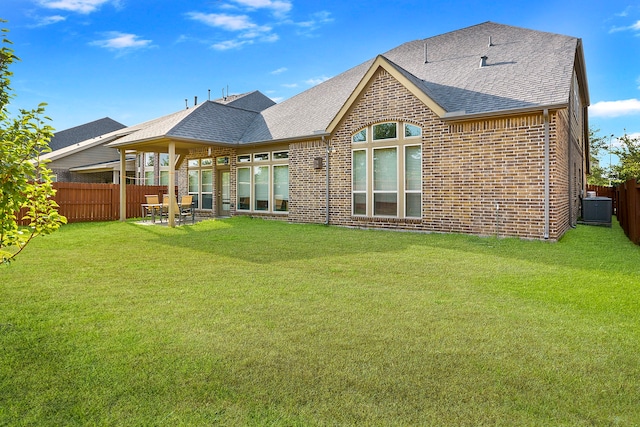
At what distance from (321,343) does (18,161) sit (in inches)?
119

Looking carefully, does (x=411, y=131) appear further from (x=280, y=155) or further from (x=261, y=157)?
(x=261, y=157)

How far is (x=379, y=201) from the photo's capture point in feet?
40.6

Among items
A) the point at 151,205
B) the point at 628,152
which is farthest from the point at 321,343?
the point at 628,152

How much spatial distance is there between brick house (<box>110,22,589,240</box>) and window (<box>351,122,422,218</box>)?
0.11ft

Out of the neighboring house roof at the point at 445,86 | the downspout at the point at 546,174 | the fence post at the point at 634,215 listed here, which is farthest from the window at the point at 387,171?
the fence post at the point at 634,215

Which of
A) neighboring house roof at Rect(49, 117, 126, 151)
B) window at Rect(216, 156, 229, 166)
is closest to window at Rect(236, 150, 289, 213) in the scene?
window at Rect(216, 156, 229, 166)

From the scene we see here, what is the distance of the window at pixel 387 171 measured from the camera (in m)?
11.6

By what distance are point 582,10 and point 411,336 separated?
1538 cm

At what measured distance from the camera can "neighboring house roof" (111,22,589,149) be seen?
1059cm

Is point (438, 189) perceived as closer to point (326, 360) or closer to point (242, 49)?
point (326, 360)

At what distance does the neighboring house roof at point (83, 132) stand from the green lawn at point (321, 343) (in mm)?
32193

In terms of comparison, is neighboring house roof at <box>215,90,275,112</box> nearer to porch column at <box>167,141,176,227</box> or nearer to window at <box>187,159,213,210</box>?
window at <box>187,159,213,210</box>

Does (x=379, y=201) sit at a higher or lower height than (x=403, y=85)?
lower

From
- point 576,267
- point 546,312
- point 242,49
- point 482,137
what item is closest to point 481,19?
point 482,137
